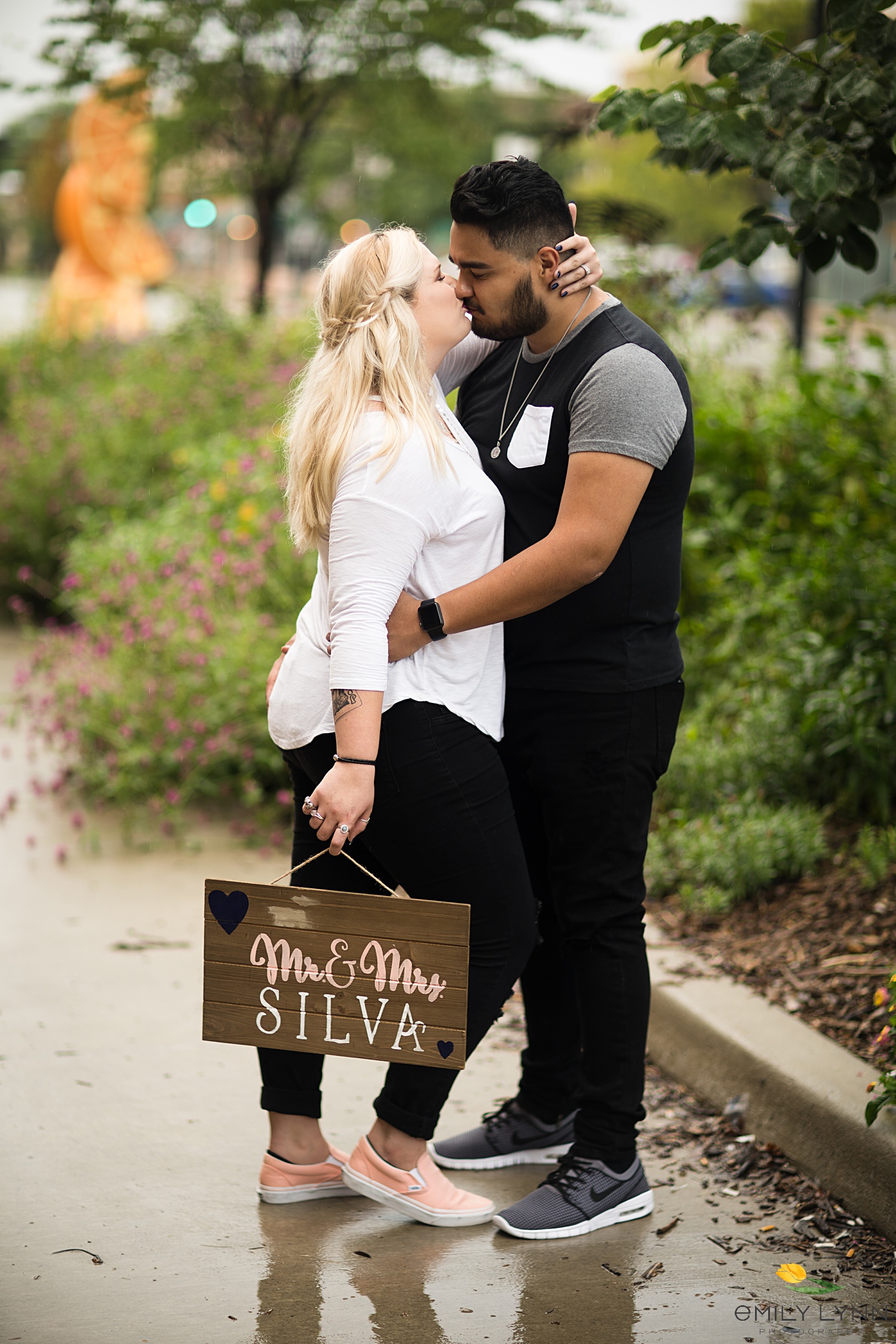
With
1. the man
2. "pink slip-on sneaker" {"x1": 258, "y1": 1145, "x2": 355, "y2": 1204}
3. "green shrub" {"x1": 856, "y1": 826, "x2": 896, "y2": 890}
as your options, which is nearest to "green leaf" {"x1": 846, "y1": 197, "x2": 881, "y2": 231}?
the man

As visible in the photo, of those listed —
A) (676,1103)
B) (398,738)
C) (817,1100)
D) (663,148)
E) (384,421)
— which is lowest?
(676,1103)

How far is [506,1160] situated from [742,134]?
90.8 inches

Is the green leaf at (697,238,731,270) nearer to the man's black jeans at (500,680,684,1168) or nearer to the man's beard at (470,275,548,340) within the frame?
the man's beard at (470,275,548,340)

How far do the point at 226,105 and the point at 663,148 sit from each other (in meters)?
11.2

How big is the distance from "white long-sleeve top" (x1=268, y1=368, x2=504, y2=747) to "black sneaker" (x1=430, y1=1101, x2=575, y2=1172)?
1.00 meters

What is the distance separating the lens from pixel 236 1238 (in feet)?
8.33

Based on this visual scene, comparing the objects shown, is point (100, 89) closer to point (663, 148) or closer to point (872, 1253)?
point (663, 148)

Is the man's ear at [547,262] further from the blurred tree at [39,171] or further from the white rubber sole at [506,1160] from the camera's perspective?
the blurred tree at [39,171]

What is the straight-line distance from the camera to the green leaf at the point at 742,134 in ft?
9.34

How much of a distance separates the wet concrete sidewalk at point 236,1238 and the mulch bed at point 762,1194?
0.04m

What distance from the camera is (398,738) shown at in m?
2.33

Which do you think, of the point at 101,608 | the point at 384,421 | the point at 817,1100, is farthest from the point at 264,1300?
the point at 101,608

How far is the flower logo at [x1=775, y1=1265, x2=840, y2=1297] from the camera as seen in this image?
2.38 m

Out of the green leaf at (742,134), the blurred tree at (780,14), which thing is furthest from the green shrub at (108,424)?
the blurred tree at (780,14)
